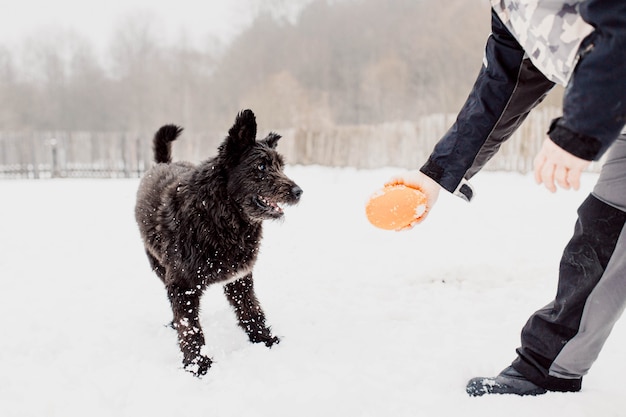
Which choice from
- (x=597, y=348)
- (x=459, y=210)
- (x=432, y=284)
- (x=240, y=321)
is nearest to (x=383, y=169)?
(x=459, y=210)

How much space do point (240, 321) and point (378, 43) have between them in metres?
23.4

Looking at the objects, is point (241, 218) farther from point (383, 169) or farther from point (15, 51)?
point (15, 51)

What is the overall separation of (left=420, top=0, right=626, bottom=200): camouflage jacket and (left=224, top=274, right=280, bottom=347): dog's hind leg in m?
1.67

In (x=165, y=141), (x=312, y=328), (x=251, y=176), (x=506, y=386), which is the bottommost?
(x=312, y=328)

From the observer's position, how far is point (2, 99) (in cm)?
2377

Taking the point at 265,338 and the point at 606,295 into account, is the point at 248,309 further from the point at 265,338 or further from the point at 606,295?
the point at 606,295

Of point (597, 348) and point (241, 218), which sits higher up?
point (597, 348)

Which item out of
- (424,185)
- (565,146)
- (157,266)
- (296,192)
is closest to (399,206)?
(424,185)

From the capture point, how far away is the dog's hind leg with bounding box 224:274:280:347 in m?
3.02

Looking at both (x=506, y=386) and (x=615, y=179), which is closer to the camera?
(x=615, y=179)

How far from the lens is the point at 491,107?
1.88 meters

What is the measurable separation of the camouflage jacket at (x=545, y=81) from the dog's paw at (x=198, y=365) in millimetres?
1721

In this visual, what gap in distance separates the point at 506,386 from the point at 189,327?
179cm

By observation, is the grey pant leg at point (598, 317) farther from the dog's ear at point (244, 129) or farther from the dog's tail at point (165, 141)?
the dog's tail at point (165, 141)
